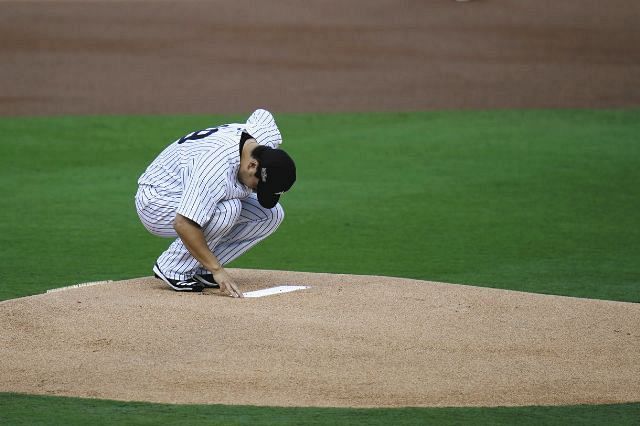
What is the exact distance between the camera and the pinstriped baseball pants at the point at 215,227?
19.2ft

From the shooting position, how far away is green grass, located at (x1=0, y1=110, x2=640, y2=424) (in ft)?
14.5

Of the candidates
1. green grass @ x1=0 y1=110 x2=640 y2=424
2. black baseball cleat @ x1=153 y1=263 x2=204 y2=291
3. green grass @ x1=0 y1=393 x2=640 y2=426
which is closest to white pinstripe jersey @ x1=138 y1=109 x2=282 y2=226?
black baseball cleat @ x1=153 y1=263 x2=204 y2=291

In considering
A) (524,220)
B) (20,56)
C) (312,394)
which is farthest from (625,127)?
(312,394)

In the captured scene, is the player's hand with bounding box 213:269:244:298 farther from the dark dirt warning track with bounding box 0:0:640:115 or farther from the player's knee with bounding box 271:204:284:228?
the dark dirt warning track with bounding box 0:0:640:115

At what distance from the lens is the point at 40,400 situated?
4430 mm

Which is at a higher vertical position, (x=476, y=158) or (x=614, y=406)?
(x=614, y=406)

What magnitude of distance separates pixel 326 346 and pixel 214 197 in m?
1.04

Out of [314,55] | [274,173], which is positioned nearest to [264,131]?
[274,173]

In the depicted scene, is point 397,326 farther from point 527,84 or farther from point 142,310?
point 527,84

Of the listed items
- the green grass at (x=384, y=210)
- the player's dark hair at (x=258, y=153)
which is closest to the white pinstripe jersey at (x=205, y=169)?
the player's dark hair at (x=258, y=153)

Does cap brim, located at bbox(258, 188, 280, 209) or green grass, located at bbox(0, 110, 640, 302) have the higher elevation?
Answer: cap brim, located at bbox(258, 188, 280, 209)

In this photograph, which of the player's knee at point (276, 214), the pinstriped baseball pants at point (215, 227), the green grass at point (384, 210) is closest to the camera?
the green grass at point (384, 210)

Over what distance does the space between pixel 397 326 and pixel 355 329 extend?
0.21 m

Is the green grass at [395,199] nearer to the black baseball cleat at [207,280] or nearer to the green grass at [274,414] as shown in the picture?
the black baseball cleat at [207,280]
